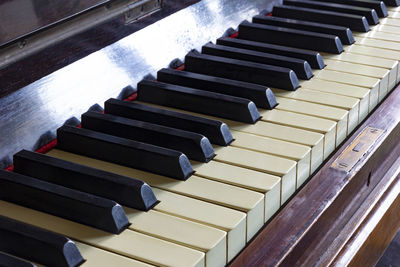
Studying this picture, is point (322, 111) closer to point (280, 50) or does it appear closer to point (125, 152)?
→ point (280, 50)

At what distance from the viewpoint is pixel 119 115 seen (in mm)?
1629

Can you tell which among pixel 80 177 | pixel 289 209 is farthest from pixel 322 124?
pixel 80 177

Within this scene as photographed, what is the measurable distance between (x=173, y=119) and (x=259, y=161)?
9.4 inches

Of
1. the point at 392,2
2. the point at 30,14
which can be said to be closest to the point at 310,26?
the point at 392,2

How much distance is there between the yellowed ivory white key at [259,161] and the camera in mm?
1407

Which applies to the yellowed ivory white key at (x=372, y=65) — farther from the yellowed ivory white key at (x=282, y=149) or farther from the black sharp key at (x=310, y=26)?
the yellowed ivory white key at (x=282, y=149)

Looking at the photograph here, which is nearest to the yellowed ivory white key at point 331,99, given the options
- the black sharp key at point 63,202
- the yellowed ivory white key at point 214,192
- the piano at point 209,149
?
the piano at point 209,149

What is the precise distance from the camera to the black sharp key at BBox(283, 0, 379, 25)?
89.7 inches

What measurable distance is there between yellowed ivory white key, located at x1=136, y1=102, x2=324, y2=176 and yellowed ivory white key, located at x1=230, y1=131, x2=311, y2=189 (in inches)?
0.8

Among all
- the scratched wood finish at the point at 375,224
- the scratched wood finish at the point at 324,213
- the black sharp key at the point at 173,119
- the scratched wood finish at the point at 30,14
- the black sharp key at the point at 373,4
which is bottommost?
the scratched wood finish at the point at 375,224

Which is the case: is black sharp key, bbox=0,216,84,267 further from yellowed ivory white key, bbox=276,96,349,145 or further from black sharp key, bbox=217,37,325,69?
black sharp key, bbox=217,37,325,69

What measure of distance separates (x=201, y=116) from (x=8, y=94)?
0.47m

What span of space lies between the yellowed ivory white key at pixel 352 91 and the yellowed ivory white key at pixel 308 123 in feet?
0.55

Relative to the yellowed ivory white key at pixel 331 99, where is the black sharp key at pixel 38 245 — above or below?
above
